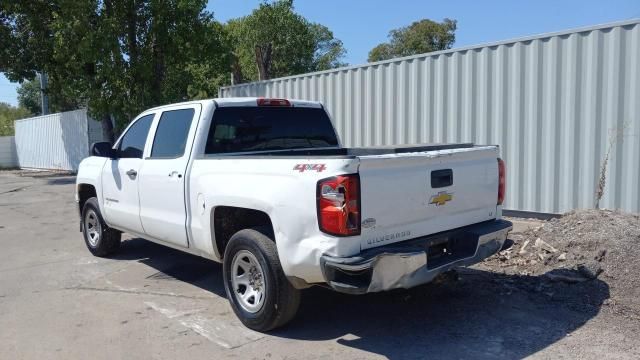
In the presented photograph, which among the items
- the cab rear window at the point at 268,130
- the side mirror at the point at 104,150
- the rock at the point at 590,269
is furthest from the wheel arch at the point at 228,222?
the rock at the point at 590,269

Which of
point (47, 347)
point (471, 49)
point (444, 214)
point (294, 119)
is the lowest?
point (47, 347)

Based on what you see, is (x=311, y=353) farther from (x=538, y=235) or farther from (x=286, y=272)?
(x=538, y=235)

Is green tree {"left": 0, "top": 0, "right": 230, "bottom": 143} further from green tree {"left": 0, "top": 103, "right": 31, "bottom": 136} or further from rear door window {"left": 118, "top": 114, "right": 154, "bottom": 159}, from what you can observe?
green tree {"left": 0, "top": 103, "right": 31, "bottom": 136}

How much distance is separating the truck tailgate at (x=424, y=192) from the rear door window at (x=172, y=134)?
93.8 inches

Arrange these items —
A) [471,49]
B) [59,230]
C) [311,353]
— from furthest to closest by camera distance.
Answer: [59,230] → [471,49] → [311,353]

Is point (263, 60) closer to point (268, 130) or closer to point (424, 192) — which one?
point (268, 130)

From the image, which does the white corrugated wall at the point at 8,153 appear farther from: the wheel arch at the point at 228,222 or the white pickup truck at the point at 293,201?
the wheel arch at the point at 228,222

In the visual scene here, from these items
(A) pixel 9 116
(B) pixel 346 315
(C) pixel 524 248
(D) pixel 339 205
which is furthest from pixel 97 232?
(A) pixel 9 116

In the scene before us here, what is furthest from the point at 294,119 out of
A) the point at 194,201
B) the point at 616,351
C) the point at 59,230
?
the point at 59,230

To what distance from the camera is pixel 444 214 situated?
467cm

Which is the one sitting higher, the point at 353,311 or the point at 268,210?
the point at 268,210

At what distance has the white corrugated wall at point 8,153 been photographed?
34375mm

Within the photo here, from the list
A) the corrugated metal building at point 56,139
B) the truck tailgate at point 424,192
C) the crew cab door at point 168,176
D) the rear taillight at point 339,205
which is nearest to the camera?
the rear taillight at point 339,205

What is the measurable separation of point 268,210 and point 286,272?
506 mm
